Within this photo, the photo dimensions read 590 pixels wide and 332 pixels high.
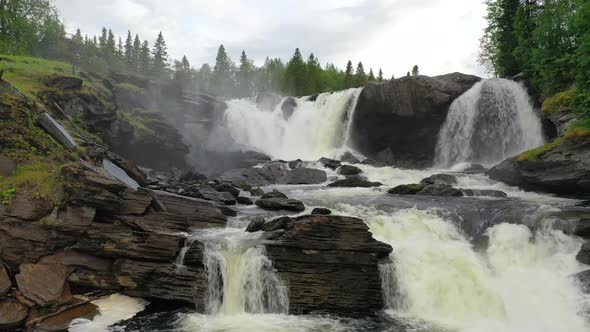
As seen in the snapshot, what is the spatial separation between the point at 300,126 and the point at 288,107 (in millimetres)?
4797

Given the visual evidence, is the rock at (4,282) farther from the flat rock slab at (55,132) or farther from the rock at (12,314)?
the flat rock slab at (55,132)

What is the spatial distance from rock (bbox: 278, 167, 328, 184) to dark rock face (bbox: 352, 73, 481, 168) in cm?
1225

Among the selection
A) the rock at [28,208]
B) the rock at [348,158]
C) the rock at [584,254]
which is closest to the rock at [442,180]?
the rock at [584,254]

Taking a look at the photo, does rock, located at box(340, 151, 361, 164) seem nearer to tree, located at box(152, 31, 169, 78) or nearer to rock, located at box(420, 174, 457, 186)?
rock, located at box(420, 174, 457, 186)

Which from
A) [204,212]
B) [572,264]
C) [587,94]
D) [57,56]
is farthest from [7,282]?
[57,56]

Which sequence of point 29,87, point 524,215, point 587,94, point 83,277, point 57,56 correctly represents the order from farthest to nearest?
point 57,56, point 29,87, point 587,94, point 524,215, point 83,277

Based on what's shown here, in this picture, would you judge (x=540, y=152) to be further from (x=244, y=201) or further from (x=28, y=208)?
(x=28, y=208)

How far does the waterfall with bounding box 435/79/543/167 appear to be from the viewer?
110 ft

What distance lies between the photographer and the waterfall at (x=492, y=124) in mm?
33531

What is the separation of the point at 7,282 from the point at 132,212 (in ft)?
13.8

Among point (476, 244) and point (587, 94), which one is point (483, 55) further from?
point (476, 244)

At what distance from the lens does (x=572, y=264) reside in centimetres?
1309

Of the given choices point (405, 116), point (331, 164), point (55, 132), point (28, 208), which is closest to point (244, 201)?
point (55, 132)

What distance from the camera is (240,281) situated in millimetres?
13219
